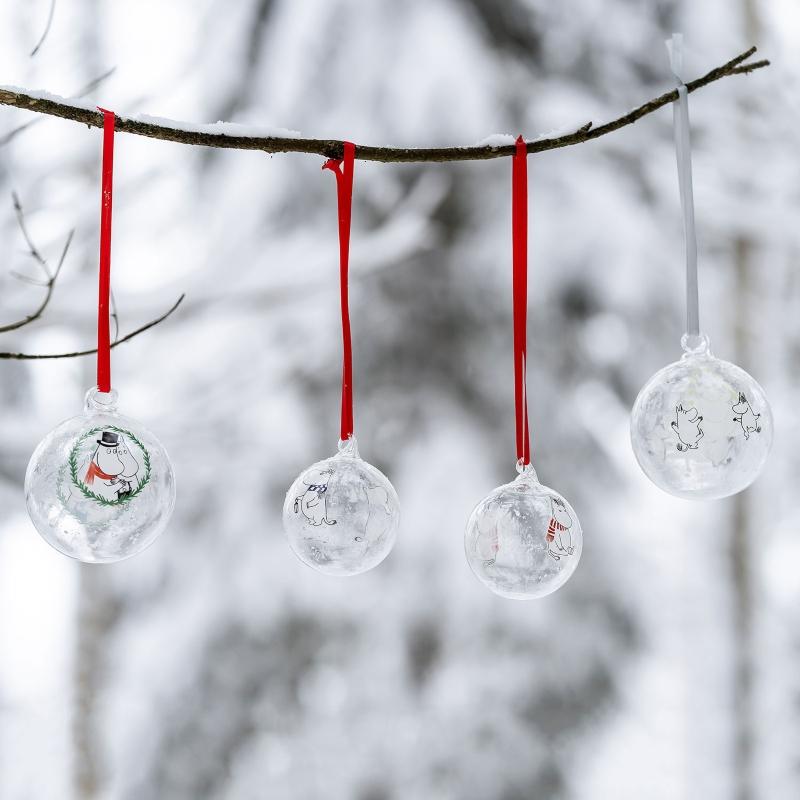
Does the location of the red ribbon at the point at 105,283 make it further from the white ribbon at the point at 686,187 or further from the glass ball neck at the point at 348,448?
the white ribbon at the point at 686,187

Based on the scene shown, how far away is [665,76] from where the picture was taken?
2.68m

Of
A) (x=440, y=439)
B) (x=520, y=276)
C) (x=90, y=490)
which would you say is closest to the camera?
(x=90, y=490)

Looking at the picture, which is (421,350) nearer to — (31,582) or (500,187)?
(500,187)

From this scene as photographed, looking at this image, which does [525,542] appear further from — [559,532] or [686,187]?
[686,187]

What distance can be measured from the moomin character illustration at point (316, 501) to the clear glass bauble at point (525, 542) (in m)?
0.12

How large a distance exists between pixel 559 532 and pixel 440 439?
6.30 feet

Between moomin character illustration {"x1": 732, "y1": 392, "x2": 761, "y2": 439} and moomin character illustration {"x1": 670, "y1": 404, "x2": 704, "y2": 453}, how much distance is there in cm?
3

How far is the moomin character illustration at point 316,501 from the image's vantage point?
69 cm

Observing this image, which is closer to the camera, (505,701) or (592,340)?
(505,701)

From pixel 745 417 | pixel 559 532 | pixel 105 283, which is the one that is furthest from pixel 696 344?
pixel 105 283

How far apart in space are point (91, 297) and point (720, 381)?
4.09 ft

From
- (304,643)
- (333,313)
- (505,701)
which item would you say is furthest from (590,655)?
(333,313)

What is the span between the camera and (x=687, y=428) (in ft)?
2.27

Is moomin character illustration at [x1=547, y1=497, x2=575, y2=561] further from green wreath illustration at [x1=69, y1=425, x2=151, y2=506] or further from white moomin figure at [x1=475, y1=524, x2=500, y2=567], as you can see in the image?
green wreath illustration at [x1=69, y1=425, x2=151, y2=506]
